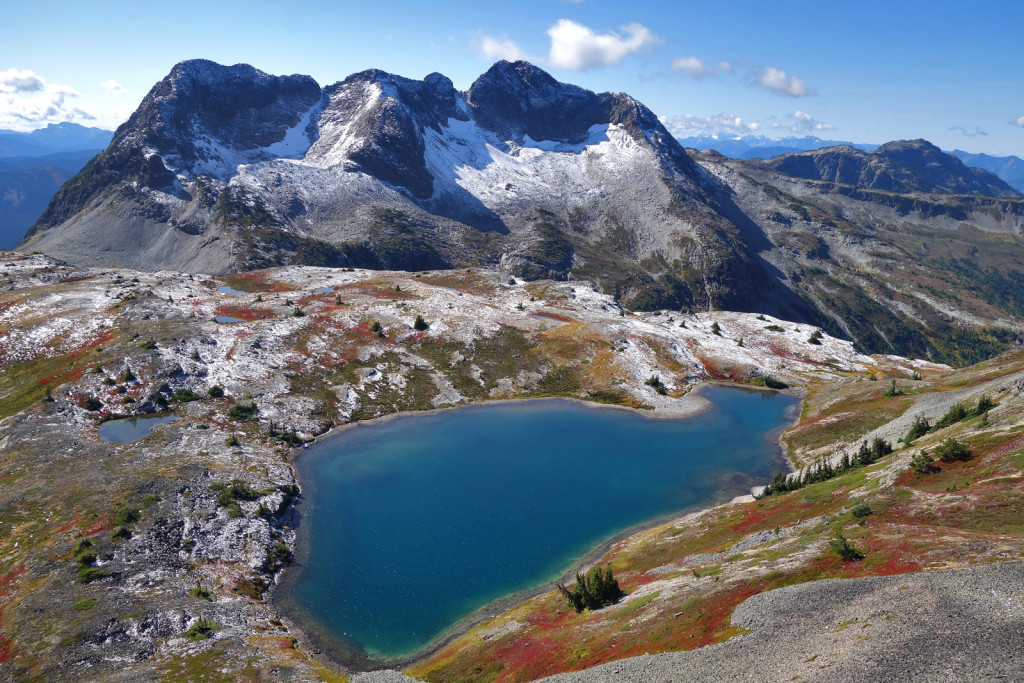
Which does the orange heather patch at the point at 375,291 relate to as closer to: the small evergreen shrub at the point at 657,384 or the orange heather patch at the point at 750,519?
the small evergreen shrub at the point at 657,384

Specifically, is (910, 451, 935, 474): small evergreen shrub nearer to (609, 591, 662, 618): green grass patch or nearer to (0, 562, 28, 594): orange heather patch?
(609, 591, 662, 618): green grass patch

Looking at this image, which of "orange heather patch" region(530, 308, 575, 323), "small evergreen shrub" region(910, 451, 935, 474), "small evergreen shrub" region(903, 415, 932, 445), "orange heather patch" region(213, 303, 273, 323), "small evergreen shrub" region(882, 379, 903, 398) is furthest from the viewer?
"orange heather patch" region(530, 308, 575, 323)

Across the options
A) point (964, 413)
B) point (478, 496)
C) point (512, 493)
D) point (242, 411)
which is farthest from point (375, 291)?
point (964, 413)

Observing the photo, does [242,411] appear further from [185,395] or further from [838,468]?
[838,468]

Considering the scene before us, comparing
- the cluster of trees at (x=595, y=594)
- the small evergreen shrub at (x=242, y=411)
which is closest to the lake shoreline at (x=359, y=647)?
the cluster of trees at (x=595, y=594)

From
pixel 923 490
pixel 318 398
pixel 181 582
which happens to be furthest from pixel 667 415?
pixel 181 582

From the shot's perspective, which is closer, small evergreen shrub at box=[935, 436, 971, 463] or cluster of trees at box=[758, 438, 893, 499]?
small evergreen shrub at box=[935, 436, 971, 463]

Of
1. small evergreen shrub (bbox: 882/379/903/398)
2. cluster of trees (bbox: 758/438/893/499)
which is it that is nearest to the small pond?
cluster of trees (bbox: 758/438/893/499)
